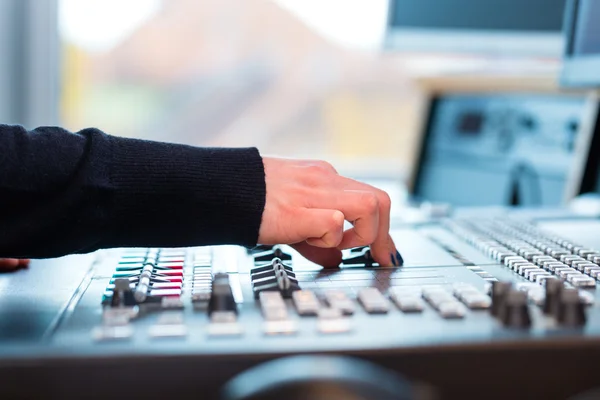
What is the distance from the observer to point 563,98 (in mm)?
1375

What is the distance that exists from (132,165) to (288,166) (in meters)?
0.15

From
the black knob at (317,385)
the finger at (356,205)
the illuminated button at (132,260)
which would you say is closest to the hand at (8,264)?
the illuminated button at (132,260)

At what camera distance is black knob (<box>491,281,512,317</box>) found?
1.65ft

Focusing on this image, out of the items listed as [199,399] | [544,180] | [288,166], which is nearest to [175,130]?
[544,180]

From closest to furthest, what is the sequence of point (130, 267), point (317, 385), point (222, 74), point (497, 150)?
point (317, 385) → point (130, 267) → point (497, 150) → point (222, 74)

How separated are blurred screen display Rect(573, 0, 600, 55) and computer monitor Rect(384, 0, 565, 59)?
0.34 meters

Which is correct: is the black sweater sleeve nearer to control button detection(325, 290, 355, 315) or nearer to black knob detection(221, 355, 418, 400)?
control button detection(325, 290, 355, 315)

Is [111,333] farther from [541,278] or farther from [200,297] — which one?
[541,278]

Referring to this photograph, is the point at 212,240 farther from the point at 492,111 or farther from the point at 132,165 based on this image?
the point at 492,111

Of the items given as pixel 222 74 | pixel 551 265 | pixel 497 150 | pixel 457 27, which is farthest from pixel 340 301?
pixel 222 74

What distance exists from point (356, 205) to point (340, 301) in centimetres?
16

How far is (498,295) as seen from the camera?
1.69 feet

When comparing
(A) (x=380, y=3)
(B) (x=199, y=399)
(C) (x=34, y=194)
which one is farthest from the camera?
(A) (x=380, y=3)

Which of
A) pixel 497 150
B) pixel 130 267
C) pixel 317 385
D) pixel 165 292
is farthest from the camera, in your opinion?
pixel 497 150
